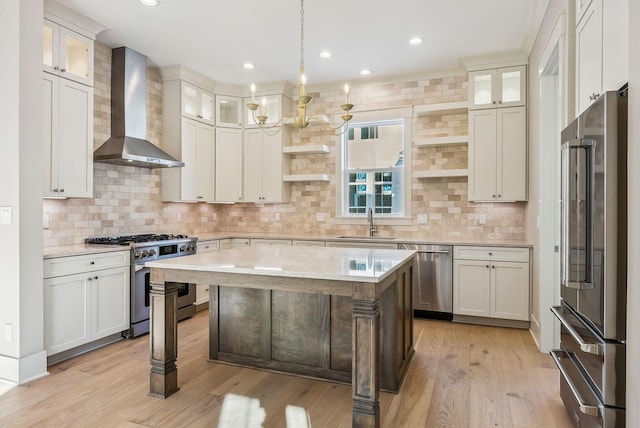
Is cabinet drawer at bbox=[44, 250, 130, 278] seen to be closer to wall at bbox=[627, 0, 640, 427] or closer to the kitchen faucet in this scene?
the kitchen faucet

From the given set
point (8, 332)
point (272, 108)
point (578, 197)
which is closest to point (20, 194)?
point (8, 332)

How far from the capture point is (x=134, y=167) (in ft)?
15.2

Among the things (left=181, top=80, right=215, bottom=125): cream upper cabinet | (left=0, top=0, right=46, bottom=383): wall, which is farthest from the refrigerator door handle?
(left=181, top=80, right=215, bottom=125): cream upper cabinet

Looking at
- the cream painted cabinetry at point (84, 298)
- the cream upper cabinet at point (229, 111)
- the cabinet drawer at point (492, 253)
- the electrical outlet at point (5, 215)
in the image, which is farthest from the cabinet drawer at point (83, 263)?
the cabinet drawer at point (492, 253)

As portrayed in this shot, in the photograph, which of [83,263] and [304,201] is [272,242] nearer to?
[304,201]

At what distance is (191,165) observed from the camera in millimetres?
5145

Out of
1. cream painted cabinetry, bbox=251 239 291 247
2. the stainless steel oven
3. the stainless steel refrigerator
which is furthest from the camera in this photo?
cream painted cabinetry, bbox=251 239 291 247

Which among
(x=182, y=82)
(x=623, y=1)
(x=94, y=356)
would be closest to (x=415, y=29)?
(x=623, y=1)

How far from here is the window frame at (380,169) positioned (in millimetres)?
5211

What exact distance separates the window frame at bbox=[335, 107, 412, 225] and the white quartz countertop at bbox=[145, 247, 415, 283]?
215cm

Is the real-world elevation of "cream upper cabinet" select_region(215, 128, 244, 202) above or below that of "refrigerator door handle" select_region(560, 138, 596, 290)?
above

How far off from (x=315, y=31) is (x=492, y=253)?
2.97 m

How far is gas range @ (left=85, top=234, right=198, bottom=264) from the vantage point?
12.8 feet

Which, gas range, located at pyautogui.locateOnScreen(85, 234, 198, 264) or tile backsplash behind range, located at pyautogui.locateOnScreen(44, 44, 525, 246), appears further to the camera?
tile backsplash behind range, located at pyautogui.locateOnScreen(44, 44, 525, 246)
